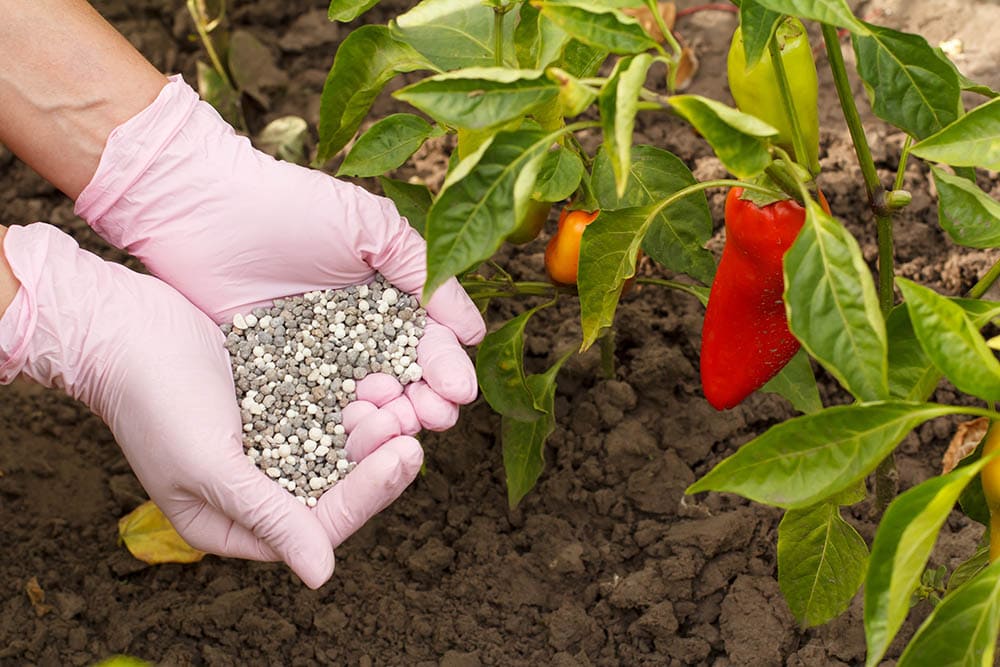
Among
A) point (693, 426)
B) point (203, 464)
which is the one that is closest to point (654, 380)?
point (693, 426)

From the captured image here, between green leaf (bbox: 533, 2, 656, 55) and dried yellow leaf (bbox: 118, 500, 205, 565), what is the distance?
1080 mm

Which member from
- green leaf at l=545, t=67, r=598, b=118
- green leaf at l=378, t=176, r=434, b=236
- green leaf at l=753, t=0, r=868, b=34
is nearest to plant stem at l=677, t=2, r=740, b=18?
green leaf at l=378, t=176, r=434, b=236

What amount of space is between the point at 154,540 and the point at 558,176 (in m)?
0.90

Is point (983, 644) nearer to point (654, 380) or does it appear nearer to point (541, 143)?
point (541, 143)

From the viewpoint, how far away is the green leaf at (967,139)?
1.08 metres

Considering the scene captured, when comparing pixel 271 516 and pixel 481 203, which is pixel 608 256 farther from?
pixel 271 516

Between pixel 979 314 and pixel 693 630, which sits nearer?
pixel 979 314

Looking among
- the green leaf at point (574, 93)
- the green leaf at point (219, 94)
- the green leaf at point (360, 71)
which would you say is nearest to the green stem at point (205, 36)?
the green leaf at point (219, 94)

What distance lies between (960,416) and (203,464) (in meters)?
1.21

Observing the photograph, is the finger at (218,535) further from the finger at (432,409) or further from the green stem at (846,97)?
the green stem at (846,97)

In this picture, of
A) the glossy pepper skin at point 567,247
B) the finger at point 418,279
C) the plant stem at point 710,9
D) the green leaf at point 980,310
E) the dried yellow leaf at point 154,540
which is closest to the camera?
the green leaf at point 980,310

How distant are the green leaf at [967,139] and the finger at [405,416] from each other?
0.76m

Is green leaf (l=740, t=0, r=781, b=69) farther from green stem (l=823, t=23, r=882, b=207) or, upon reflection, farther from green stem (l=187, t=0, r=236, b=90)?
green stem (l=187, t=0, r=236, b=90)

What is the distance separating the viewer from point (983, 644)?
940 millimetres
